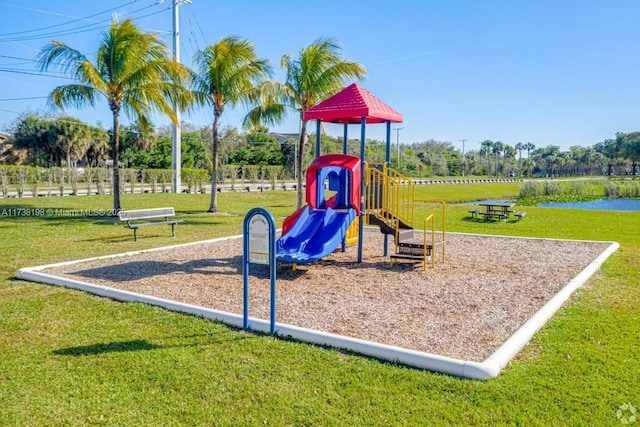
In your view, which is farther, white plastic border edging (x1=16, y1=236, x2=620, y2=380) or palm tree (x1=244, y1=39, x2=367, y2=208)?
palm tree (x1=244, y1=39, x2=367, y2=208)

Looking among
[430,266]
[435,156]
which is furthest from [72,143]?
[435,156]

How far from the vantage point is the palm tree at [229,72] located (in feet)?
63.0

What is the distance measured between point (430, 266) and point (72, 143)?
54865 millimetres

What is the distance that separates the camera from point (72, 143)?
2200 inches

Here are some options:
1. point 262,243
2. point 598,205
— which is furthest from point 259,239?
point 598,205

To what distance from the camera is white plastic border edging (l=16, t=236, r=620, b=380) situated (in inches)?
188

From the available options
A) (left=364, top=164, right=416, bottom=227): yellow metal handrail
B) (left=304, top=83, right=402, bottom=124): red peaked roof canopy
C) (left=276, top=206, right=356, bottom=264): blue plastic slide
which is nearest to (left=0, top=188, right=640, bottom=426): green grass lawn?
(left=276, top=206, right=356, bottom=264): blue plastic slide

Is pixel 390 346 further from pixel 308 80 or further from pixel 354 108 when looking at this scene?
pixel 308 80

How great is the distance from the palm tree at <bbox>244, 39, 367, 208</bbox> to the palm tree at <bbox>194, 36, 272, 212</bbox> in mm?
1432

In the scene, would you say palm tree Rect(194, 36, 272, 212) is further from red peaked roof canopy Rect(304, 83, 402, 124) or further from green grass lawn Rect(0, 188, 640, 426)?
green grass lawn Rect(0, 188, 640, 426)

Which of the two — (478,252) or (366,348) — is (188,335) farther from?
(478,252)

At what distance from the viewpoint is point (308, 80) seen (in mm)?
17656

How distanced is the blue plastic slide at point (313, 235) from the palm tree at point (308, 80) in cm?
757

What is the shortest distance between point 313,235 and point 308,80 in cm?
942
